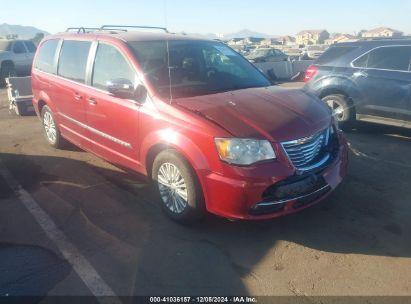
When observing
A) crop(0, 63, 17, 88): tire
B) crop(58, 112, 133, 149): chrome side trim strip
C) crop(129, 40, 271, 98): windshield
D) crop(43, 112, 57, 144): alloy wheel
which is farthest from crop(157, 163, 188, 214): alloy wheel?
crop(0, 63, 17, 88): tire

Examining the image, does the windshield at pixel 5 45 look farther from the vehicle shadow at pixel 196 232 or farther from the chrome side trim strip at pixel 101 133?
the vehicle shadow at pixel 196 232

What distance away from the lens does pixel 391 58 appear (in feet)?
21.9

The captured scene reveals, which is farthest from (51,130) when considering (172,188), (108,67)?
(172,188)

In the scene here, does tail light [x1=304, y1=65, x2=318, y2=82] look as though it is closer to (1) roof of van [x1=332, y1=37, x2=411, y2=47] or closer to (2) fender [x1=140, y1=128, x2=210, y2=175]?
(1) roof of van [x1=332, y1=37, x2=411, y2=47]

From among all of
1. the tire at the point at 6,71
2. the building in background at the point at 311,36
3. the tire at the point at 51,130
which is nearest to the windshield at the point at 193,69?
the tire at the point at 51,130

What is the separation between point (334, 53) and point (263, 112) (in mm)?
4619

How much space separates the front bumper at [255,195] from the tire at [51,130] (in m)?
3.71

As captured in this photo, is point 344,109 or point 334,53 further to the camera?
point 334,53

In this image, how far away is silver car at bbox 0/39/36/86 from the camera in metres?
17.2

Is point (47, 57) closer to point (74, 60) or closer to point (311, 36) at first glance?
point (74, 60)

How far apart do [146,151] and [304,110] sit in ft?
5.53

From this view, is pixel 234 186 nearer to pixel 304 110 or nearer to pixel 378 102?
pixel 304 110

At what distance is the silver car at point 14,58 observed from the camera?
56.3 feet

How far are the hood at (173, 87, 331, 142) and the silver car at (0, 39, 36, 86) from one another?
16342mm
